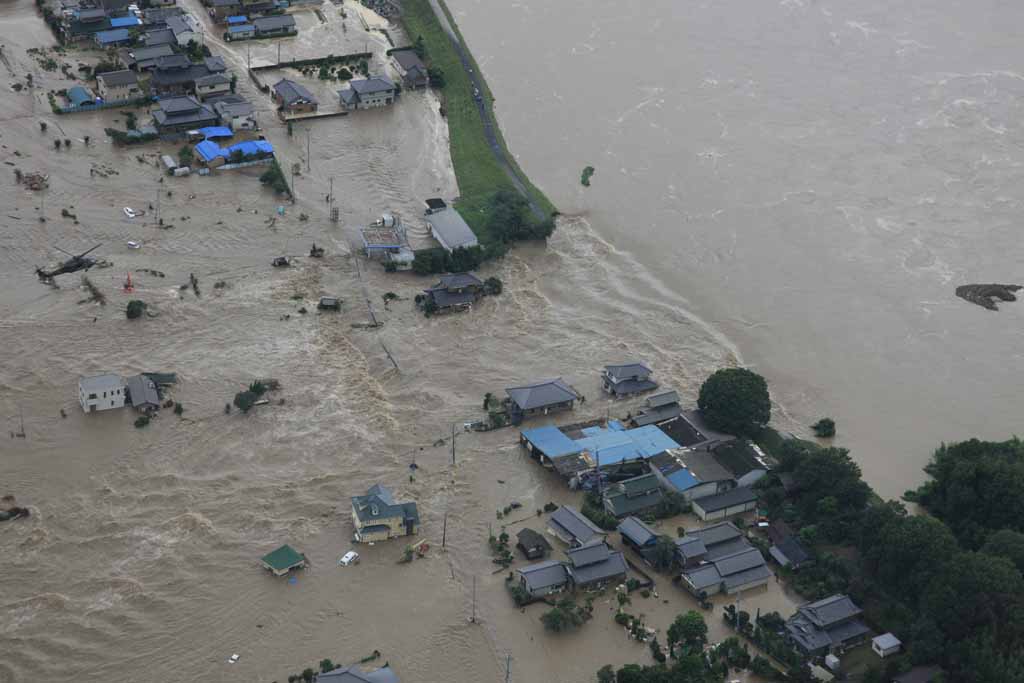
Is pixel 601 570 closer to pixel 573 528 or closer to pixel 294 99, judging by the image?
pixel 573 528

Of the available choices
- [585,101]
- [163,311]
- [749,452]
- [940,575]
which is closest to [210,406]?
[163,311]

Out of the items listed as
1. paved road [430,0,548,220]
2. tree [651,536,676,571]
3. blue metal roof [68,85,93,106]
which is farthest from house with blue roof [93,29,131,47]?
tree [651,536,676,571]

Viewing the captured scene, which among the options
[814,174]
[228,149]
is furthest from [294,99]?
[814,174]

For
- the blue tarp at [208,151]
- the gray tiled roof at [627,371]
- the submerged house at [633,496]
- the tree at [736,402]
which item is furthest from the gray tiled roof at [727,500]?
the blue tarp at [208,151]

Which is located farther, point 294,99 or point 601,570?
point 294,99

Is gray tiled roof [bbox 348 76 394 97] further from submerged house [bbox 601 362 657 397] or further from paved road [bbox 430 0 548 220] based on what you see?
submerged house [bbox 601 362 657 397]

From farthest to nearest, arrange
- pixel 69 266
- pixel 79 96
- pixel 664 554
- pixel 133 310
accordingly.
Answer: pixel 79 96, pixel 69 266, pixel 133 310, pixel 664 554

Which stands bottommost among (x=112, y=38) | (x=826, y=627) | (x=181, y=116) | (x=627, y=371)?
(x=826, y=627)
